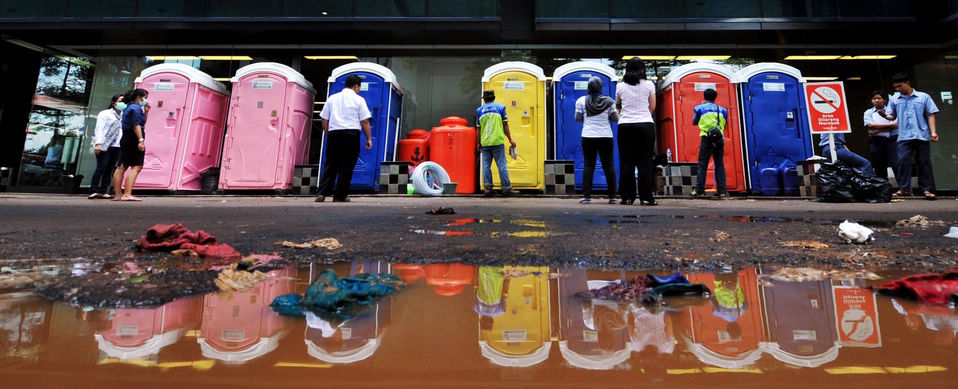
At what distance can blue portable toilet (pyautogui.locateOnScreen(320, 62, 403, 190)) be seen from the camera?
7.41 meters

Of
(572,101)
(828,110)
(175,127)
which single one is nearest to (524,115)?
(572,101)

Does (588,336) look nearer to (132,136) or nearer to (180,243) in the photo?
(180,243)

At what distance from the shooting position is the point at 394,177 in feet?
23.0

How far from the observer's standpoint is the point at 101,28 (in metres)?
8.88

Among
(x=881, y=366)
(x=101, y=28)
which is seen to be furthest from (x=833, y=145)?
(x=101, y=28)

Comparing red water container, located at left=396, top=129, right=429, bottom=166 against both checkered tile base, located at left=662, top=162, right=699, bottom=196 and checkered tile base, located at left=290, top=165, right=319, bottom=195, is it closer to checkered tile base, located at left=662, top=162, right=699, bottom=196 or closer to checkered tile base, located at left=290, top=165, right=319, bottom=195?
checkered tile base, located at left=290, top=165, right=319, bottom=195

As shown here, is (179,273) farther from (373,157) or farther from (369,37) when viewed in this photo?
(369,37)

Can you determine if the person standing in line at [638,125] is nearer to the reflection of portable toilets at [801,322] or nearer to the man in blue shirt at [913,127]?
the reflection of portable toilets at [801,322]

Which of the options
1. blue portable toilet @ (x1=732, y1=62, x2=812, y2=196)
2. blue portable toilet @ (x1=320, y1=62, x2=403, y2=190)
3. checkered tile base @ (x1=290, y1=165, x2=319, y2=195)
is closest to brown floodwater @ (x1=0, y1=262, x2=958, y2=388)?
blue portable toilet @ (x1=320, y1=62, x2=403, y2=190)

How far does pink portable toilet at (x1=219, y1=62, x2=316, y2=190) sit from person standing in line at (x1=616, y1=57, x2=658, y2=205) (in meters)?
6.07

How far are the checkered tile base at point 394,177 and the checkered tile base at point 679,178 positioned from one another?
433 centimetres

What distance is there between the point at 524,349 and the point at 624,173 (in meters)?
3.91

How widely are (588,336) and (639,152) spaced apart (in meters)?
3.78

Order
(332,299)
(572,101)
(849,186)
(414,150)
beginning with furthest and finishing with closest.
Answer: (414,150) < (572,101) < (849,186) < (332,299)
